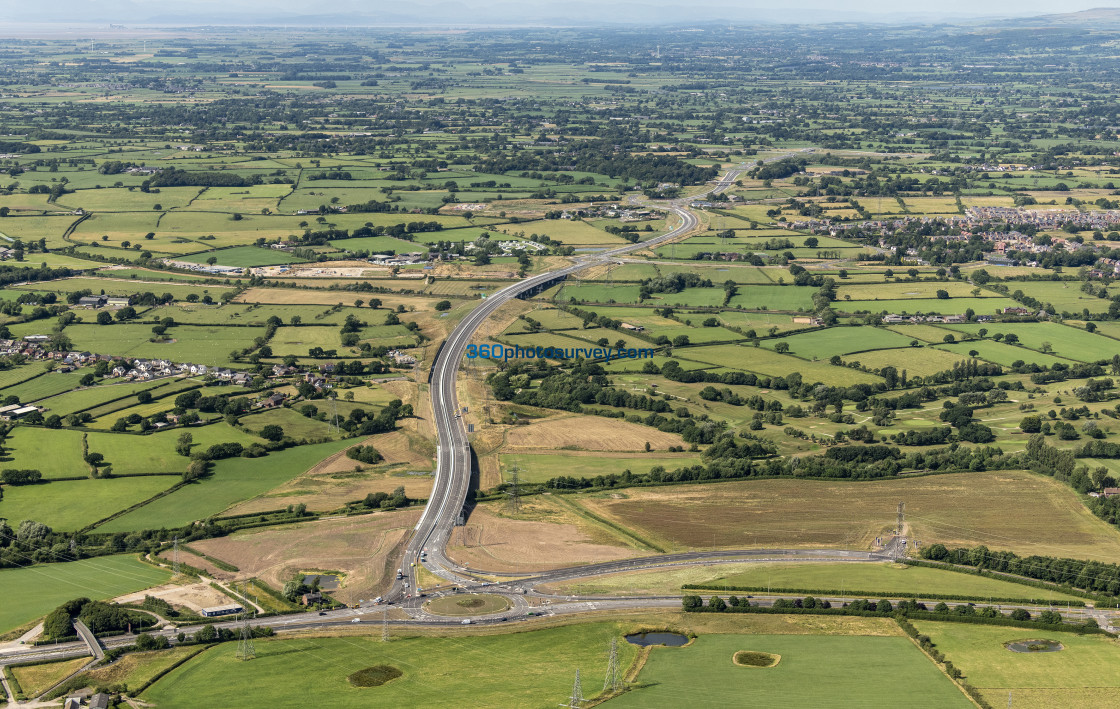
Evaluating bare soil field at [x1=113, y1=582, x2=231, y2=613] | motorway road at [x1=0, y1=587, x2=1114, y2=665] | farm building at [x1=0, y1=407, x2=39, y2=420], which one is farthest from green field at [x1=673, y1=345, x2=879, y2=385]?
farm building at [x1=0, y1=407, x2=39, y2=420]

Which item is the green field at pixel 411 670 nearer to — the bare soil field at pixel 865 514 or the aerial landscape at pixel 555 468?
the aerial landscape at pixel 555 468

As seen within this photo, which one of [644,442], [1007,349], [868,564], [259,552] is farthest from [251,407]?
[1007,349]

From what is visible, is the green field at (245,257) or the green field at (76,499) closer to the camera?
the green field at (76,499)

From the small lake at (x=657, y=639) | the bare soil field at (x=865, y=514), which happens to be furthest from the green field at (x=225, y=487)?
A: the small lake at (x=657, y=639)

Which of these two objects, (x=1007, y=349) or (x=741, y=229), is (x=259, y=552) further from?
(x=741, y=229)

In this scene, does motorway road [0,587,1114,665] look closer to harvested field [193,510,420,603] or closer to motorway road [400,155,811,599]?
harvested field [193,510,420,603]

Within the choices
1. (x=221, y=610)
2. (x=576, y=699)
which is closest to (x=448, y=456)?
(x=221, y=610)
